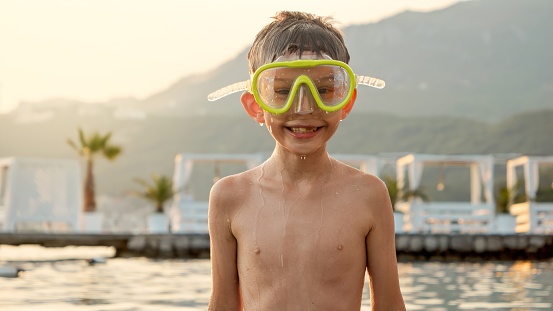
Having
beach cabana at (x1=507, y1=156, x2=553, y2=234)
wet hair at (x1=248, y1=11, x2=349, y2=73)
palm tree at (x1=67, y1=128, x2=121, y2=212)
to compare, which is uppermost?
palm tree at (x1=67, y1=128, x2=121, y2=212)

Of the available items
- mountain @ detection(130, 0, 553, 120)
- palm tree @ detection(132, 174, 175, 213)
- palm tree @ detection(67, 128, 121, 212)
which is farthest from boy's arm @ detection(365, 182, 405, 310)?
mountain @ detection(130, 0, 553, 120)

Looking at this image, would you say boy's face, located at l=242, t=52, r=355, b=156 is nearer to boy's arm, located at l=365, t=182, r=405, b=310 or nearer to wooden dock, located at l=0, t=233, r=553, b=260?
boy's arm, located at l=365, t=182, r=405, b=310

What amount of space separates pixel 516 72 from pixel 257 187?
459ft

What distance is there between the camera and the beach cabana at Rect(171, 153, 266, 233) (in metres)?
22.9

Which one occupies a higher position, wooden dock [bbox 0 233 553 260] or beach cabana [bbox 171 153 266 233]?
beach cabana [bbox 171 153 266 233]

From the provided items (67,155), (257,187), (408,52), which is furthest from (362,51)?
(257,187)

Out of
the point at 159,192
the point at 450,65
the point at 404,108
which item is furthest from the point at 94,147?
the point at 450,65

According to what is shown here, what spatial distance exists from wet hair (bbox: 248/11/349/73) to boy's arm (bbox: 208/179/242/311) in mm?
391

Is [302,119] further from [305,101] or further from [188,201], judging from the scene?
[188,201]

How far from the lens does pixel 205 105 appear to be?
165 metres

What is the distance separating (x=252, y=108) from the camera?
2.71 m

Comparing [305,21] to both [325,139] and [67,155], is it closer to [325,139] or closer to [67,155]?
[325,139]

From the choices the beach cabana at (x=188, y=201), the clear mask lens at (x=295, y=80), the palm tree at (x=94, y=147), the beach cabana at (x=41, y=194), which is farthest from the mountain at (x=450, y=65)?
the clear mask lens at (x=295, y=80)

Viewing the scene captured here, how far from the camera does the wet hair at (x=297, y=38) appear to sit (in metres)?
2.53
